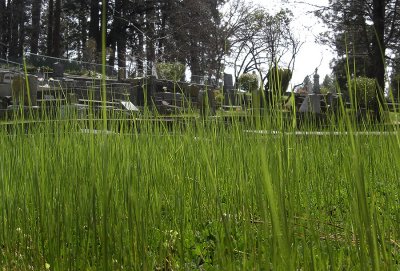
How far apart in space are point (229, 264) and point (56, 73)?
57.8 feet

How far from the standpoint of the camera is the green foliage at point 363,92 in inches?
46.8

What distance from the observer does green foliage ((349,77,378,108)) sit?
119 centimetres

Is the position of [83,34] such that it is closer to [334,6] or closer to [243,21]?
[243,21]

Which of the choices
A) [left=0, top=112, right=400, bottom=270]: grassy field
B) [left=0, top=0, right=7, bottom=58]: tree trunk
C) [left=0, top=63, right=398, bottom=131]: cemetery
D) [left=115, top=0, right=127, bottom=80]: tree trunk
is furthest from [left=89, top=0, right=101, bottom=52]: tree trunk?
[left=0, top=112, right=400, bottom=270]: grassy field

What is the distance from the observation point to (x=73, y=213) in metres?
1.45

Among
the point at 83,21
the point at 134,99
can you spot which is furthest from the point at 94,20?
the point at 134,99

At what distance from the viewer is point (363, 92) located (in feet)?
41.0

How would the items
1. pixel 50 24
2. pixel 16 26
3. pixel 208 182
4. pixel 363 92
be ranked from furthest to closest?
pixel 16 26 → pixel 50 24 → pixel 363 92 → pixel 208 182

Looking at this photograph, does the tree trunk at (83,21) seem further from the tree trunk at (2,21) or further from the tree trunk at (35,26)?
the tree trunk at (2,21)

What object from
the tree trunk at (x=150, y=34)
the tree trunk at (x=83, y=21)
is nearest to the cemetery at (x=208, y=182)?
the tree trunk at (x=150, y=34)

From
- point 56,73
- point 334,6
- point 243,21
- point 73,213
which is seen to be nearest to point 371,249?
point 73,213

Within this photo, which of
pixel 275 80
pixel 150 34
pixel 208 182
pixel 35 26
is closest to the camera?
pixel 275 80

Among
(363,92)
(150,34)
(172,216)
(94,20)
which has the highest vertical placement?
(94,20)

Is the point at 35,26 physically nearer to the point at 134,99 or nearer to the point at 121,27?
the point at 121,27
